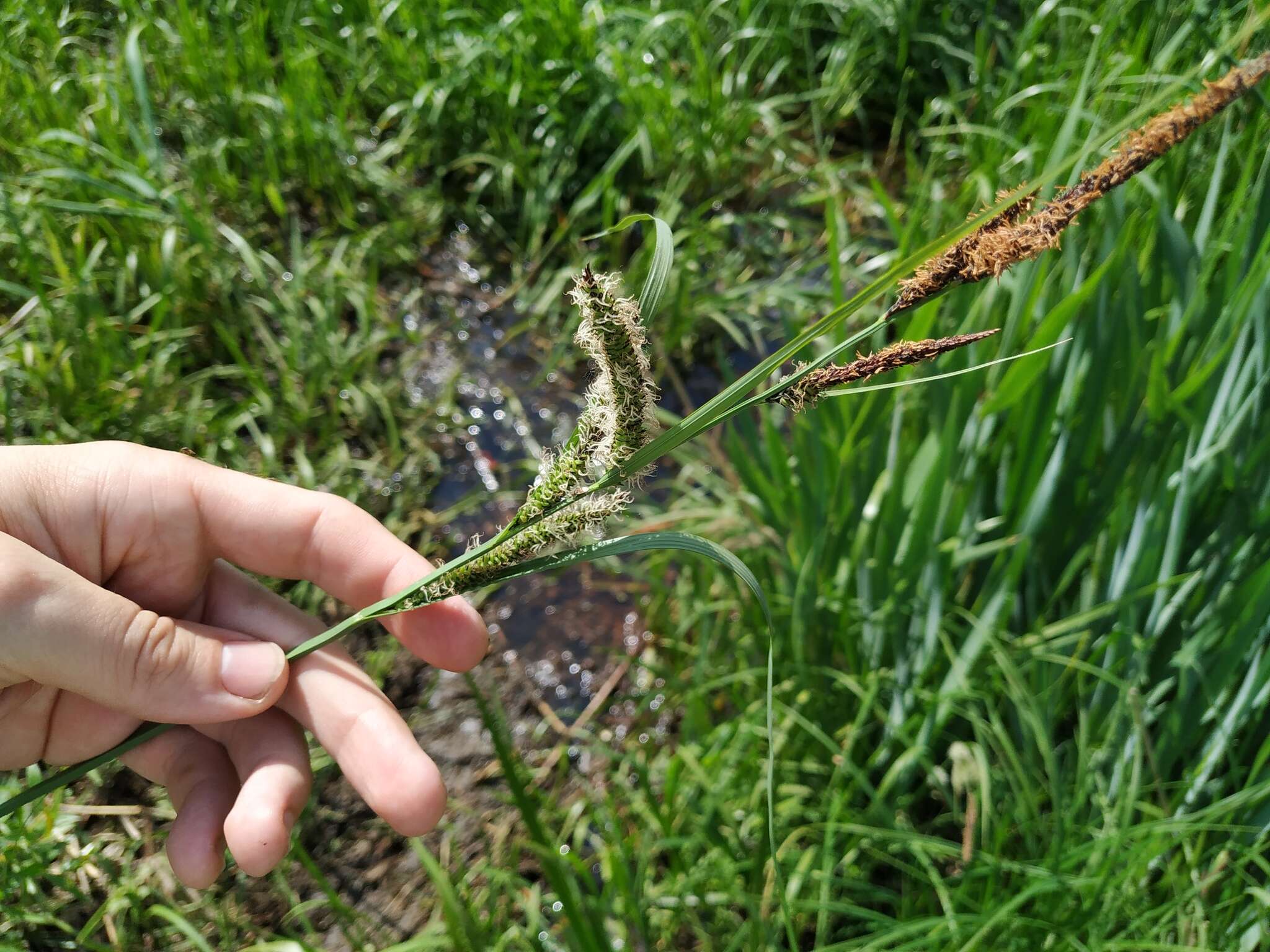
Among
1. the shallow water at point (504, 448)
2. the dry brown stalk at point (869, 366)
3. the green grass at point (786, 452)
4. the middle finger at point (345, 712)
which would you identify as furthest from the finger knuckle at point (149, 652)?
the shallow water at point (504, 448)

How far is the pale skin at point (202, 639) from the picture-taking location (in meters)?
1.13

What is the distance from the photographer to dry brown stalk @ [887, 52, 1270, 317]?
0.69 m

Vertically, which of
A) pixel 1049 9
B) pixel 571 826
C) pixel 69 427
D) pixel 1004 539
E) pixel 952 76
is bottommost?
pixel 571 826

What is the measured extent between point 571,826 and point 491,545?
1311mm

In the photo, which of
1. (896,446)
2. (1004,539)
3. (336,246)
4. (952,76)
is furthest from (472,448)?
(952,76)

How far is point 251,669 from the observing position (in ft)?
3.92

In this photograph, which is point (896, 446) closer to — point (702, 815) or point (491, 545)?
point (702, 815)

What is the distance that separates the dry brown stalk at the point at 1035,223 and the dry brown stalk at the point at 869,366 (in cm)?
4

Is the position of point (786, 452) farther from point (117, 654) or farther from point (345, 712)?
point (117, 654)

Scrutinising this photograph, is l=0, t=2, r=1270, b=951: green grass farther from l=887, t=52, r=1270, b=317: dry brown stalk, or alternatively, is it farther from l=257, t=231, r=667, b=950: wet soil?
l=887, t=52, r=1270, b=317: dry brown stalk

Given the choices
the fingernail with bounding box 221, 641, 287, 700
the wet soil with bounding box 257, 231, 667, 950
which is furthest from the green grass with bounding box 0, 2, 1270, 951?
the fingernail with bounding box 221, 641, 287, 700

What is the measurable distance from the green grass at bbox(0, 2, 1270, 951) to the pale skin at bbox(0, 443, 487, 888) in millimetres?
280

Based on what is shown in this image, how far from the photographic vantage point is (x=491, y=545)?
93cm

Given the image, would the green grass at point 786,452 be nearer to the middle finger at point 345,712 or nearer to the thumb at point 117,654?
the middle finger at point 345,712
